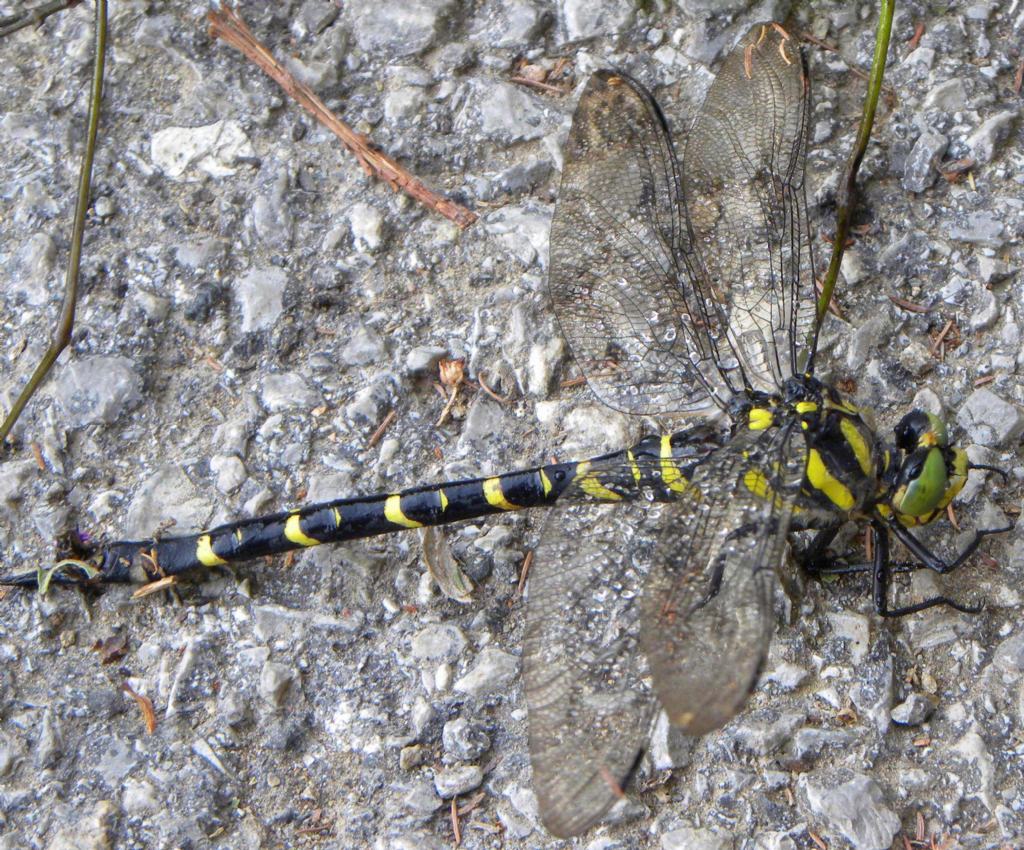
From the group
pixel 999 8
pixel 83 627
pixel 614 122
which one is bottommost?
pixel 83 627

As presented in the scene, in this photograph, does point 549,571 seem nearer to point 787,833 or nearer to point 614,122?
→ point 787,833

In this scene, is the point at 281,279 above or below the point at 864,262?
below

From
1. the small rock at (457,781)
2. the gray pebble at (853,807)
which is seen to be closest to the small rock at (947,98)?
the gray pebble at (853,807)

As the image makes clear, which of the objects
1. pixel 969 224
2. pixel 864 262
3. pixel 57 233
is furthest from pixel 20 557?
pixel 969 224

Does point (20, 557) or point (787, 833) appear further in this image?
point (20, 557)

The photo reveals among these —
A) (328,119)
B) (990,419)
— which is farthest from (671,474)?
(328,119)

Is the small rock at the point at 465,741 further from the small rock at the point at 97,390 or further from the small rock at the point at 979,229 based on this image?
the small rock at the point at 979,229
